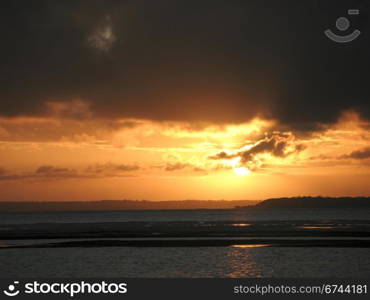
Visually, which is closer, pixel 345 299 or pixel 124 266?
pixel 345 299

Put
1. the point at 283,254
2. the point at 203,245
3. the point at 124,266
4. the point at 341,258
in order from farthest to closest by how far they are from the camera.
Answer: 1. the point at 203,245
2. the point at 283,254
3. the point at 341,258
4. the point at 124,266

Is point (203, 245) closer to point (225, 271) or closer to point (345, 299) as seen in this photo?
point (225, 271)

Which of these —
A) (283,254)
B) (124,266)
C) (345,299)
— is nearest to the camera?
(345,299)

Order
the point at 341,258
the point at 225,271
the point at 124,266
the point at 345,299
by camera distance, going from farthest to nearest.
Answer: the point at 341,258 → the point at 124,266 → the point at 225,271 → the point at 345,299

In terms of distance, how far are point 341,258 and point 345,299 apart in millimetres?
26717

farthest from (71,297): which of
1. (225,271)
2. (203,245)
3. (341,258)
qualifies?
(203,245)

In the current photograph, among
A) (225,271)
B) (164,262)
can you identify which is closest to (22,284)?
(225,271)

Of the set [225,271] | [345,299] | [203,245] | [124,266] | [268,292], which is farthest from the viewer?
[203,245]

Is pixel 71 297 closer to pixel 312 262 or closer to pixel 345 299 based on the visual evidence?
pixel 345 299

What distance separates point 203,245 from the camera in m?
62.2

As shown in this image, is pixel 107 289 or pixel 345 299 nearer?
pixel 345 299

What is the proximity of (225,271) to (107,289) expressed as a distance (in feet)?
56.2

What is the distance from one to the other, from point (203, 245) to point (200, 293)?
35.9 m

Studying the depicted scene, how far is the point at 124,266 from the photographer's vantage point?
148 feet
